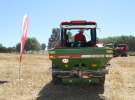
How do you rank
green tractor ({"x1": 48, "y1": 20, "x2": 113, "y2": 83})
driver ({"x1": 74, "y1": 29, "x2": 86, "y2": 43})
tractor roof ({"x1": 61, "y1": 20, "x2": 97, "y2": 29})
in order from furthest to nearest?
driver ({"x1": 74, "y1": 29, "x2": 86, "y2": 43}) < tractor roof ({"x1": 61, "y1": 20, "x2": 97, "y2": 29}) < green tractor ({"x1": 48, "y1": 20, "x2": 113, "y2": 83})

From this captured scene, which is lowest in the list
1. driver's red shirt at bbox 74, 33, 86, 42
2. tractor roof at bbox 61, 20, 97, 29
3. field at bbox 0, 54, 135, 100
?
field at bbox 0, 54, 135, 100

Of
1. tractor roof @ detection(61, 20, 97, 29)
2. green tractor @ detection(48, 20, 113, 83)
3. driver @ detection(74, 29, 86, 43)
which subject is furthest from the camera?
driver @ detection(74, 29, 86, 43)

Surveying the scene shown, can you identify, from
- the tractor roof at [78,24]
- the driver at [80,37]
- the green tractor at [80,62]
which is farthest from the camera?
the driver at [80,37]

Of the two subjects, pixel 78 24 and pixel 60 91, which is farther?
pixel 78 24

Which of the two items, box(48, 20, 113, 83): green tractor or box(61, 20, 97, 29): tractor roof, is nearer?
box(48, 20, 113, 83): green tractor

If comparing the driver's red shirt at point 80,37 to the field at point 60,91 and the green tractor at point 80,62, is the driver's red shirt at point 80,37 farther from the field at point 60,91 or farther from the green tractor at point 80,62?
the green tractor at point 80,62

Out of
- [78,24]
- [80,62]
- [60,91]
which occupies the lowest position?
[60,91]

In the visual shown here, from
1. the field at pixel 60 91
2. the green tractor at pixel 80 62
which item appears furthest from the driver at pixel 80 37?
the green tractor at pixel 80 62

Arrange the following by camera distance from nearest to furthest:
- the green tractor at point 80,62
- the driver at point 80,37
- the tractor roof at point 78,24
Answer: the green tractor at point 80,62 < the tractor roof at point 78,24 < the driver at point 80,37

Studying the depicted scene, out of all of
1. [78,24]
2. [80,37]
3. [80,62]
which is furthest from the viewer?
[80,37]

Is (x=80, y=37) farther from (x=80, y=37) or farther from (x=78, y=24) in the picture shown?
(x=78, y=24)

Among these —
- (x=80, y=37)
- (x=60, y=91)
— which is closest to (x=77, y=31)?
(x=80, y=37)

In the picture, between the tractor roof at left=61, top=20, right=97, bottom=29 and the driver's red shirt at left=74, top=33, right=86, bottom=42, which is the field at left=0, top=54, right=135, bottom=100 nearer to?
the driver's red shirt at left=74, top=33, right=86, bottom=42

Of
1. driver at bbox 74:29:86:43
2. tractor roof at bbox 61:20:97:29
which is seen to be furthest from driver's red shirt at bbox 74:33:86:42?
tractor roof at bbox 61:20:97:29
